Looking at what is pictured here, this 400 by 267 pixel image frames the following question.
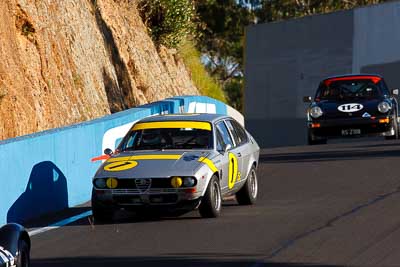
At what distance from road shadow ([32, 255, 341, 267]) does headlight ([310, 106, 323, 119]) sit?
17.0 metres

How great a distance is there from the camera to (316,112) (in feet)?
93.7

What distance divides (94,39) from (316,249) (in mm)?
19603

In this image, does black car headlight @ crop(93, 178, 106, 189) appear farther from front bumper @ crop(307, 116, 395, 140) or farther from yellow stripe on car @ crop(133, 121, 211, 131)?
front bumper @ crop(307, 116, 395, 140)

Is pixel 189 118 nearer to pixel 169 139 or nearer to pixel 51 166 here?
pixel 169 139

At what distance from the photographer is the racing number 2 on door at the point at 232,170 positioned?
616 inches

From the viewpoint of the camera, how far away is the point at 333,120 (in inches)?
1113

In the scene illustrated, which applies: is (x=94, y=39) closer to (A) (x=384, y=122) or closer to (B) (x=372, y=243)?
(A) (x=384, y=122)

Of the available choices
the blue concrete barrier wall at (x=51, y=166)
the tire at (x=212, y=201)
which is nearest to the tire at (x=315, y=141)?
the blue concrete barrier wall at (x=51, y=166)

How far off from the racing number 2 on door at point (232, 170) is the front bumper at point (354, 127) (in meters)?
12.5

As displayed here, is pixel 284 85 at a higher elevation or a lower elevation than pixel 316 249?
lower

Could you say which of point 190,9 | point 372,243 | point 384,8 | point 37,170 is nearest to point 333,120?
point 190,9

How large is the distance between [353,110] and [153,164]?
1405 centimetres

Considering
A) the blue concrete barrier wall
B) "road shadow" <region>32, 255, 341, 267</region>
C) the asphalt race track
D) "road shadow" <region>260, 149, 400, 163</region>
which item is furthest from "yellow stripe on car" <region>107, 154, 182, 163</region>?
"road shadow" <region>260, 149, 400, 163</region>

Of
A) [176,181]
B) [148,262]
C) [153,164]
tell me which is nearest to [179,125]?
[153,164]
